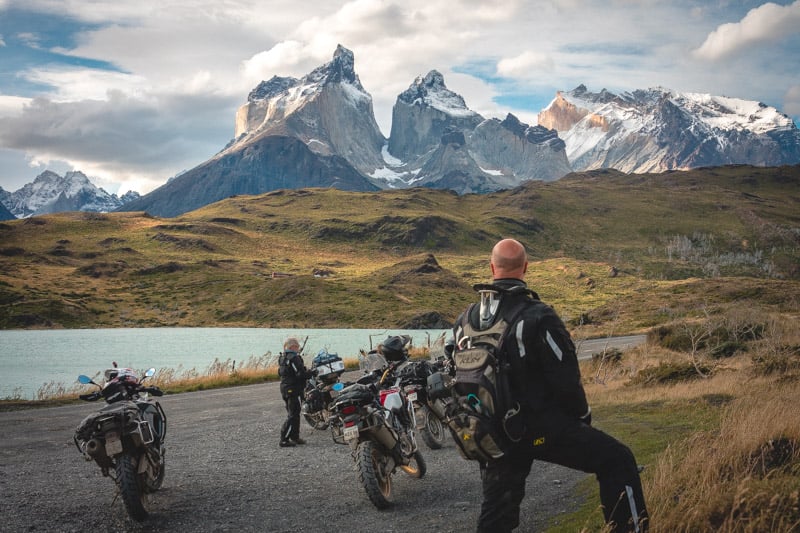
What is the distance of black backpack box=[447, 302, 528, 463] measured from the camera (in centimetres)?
497

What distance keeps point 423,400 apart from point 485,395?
747 centimetres

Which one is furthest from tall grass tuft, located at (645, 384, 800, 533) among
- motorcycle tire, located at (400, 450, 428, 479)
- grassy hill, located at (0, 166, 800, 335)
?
grassy hill, located at (0, 166, 800, 335)

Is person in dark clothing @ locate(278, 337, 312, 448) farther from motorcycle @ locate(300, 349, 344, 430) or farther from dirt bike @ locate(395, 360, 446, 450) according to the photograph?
dirt bike @ locate(395, 360, 446, 450)

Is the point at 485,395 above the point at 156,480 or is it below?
above

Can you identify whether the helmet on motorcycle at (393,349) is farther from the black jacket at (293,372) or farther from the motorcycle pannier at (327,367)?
the black jacket at (293,372)

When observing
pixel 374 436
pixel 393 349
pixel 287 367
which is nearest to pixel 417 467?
pixel 374 436

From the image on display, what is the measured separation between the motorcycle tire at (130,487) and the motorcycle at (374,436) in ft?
9.05

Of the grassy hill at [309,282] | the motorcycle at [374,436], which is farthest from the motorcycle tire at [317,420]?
the grassy hill at [309,282]

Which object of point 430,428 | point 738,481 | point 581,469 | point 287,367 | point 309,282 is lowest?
point 430,428

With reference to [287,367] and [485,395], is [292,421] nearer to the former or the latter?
[287,367]

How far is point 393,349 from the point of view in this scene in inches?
481

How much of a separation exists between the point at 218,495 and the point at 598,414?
9.31 metres

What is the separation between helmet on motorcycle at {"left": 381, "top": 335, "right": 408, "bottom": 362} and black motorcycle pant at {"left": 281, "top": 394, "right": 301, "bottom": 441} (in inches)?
121

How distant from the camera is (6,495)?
9742mm
